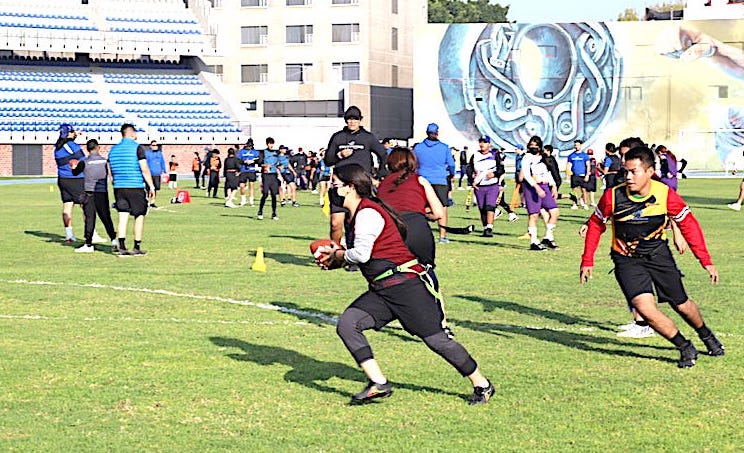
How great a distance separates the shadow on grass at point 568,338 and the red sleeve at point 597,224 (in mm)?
962

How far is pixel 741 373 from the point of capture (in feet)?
29.4

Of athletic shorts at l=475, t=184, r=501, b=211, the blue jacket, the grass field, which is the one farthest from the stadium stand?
the grass field

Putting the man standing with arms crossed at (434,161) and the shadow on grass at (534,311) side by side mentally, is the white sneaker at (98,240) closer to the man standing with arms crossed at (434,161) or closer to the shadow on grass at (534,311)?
the man standing with arms crossed at (434,161)

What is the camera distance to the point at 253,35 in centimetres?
8081

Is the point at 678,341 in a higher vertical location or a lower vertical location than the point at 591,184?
lower

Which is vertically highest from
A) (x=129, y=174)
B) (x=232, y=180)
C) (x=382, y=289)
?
(x=129, y=174)

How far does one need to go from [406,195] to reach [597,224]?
5.93 ft

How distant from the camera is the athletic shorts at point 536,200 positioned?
19.3 m

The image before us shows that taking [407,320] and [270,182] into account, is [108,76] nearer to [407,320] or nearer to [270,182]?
[270,182]

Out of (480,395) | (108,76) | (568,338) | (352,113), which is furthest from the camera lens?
(108,76)

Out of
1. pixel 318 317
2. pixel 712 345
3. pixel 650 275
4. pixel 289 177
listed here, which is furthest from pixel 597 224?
pixel 289 177

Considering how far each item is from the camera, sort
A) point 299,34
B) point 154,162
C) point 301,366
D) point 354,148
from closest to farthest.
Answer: point 301,366 → point 354,148 → point 154,162 → point 299,34

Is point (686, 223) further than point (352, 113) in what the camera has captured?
No

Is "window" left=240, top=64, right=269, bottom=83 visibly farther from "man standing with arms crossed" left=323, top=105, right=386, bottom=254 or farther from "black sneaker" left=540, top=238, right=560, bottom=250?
"man standing with arms crossed" left=323, top=105, right=386, bottom=254
